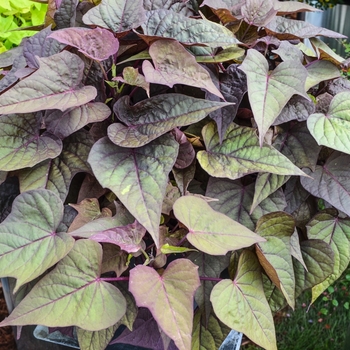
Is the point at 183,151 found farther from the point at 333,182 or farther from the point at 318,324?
the point at 318,324

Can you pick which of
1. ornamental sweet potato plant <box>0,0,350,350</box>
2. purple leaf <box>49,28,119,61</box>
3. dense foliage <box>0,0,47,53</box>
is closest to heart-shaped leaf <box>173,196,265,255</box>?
ornamental sweet potato plant <box>0,0,350,350</box>

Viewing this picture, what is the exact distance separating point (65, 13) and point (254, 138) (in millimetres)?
369

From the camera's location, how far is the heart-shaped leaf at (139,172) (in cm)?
50

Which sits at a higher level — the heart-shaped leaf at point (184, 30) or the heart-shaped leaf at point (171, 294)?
the heart-shaped leaf at point (184, 30)

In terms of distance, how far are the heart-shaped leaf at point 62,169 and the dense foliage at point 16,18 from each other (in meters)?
0.89

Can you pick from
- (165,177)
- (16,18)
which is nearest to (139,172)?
(165,177)

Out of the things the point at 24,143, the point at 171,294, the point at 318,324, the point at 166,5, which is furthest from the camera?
the point at 318,324

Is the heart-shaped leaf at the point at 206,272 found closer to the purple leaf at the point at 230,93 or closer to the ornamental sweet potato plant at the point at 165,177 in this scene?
the ornamental sweet potato plant at the point at 165,177

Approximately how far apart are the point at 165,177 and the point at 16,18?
124cm

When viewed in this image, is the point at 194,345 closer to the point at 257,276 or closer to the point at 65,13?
the point at 257,276

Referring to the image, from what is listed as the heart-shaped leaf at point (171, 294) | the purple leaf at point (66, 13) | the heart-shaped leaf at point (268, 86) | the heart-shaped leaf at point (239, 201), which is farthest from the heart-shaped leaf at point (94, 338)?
the purple leaf at point (66, 13)

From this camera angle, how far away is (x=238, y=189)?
2.13 feet

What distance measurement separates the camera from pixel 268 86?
59 centimetres

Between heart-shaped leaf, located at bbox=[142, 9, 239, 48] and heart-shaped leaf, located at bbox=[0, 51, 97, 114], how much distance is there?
0.13 meters
